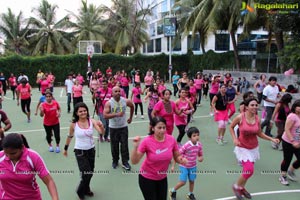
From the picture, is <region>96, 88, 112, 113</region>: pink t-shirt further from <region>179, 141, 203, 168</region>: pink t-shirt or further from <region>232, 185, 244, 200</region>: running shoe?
<region>232, 185, 244, 200</region>: running shoe

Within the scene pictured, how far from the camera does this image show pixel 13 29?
113 ft

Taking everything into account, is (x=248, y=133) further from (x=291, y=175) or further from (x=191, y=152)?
(x=291, y=175)

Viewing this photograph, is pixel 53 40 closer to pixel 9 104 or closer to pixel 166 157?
pixel 9 104

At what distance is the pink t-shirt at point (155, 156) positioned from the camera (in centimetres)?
365

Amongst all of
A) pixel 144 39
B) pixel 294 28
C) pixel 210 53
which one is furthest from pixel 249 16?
pixel 144 39

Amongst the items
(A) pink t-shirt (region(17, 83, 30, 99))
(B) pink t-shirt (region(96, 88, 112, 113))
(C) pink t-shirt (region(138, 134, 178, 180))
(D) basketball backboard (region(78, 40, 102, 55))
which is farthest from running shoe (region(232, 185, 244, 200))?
(D) basketball backboard (region(78, 40, 102, 55))

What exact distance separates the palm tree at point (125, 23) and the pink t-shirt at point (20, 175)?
109 ft

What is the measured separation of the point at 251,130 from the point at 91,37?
107ft

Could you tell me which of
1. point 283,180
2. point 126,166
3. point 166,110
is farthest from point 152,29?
point 283,180

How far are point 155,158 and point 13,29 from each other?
3551 centimetres

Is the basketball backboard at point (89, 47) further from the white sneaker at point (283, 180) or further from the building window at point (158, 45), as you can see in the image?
the white sneaker at point (283, 180)

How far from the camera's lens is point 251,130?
4.75 metres

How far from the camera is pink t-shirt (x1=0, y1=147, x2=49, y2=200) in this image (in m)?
2.91

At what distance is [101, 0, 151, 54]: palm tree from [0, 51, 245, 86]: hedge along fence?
5.85m
